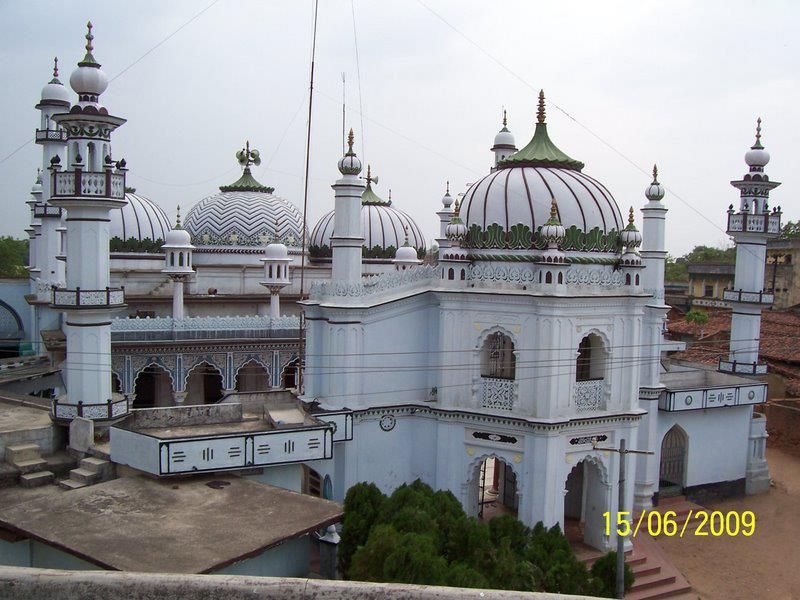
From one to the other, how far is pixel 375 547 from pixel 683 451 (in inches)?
441

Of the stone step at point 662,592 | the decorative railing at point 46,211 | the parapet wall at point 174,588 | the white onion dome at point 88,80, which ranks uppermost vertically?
the white onion dome at point 88,80

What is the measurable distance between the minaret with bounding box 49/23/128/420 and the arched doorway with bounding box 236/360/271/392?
332 inches

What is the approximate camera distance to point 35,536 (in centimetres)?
913

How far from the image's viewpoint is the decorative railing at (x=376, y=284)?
14031 millimetres

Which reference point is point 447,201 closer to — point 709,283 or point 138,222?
point 138,222

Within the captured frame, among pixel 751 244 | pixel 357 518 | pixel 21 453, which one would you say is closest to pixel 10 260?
pixel 21 453

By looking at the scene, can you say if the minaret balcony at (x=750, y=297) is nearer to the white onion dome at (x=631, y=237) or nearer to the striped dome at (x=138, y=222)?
the white onion dome at (x=631, y=237)

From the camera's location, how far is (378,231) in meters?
26.5

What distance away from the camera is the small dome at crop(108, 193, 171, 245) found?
78.3ft

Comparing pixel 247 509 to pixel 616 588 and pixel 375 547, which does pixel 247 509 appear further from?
pixel 616 588

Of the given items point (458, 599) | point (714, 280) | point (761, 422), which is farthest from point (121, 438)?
point (714, 280)

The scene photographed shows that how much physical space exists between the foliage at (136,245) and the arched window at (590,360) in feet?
47.4

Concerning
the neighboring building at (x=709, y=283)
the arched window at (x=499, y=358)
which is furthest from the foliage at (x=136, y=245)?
the neighboring building at (x=709, y=283)

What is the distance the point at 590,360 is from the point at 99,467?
8.82 m
